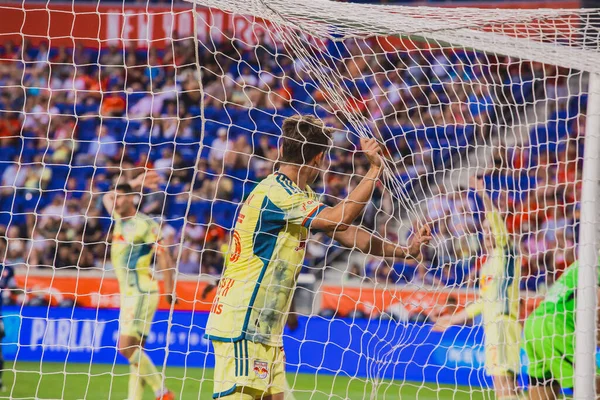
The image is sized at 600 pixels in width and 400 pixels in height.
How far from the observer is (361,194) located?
3.79 meters

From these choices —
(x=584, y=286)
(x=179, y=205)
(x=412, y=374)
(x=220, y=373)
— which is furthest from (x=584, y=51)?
(x=179, y=205)

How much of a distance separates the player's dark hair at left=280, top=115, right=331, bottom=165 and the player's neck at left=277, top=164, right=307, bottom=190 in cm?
3

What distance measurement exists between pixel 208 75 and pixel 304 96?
145cm

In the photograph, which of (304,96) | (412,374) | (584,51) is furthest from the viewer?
(304,96)

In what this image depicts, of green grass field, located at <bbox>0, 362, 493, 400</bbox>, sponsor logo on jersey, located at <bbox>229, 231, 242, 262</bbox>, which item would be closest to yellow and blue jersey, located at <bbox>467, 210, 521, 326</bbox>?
green grass field, located at <bbox>0, 362, 493, 400</bbox>

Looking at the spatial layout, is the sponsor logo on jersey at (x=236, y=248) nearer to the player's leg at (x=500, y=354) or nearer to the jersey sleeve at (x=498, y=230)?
the player's leg at (x=500, y=354)

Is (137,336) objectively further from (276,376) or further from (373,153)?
(373,153)

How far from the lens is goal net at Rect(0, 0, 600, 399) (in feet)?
16.4

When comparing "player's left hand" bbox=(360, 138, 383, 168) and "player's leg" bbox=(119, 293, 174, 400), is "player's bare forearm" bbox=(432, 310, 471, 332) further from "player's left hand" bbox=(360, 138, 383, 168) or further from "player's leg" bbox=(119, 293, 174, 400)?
"player's leg" bbox=(119, 293, 174, 400)

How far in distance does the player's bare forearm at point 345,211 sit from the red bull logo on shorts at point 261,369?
64cm

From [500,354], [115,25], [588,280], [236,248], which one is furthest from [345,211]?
[115,25]

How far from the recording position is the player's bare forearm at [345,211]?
12.2ft

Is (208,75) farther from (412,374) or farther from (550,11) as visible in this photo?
(550,11)

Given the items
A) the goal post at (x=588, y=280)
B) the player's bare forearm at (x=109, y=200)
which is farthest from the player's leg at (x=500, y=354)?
the player's bare forearm at (x=109, y=200)
